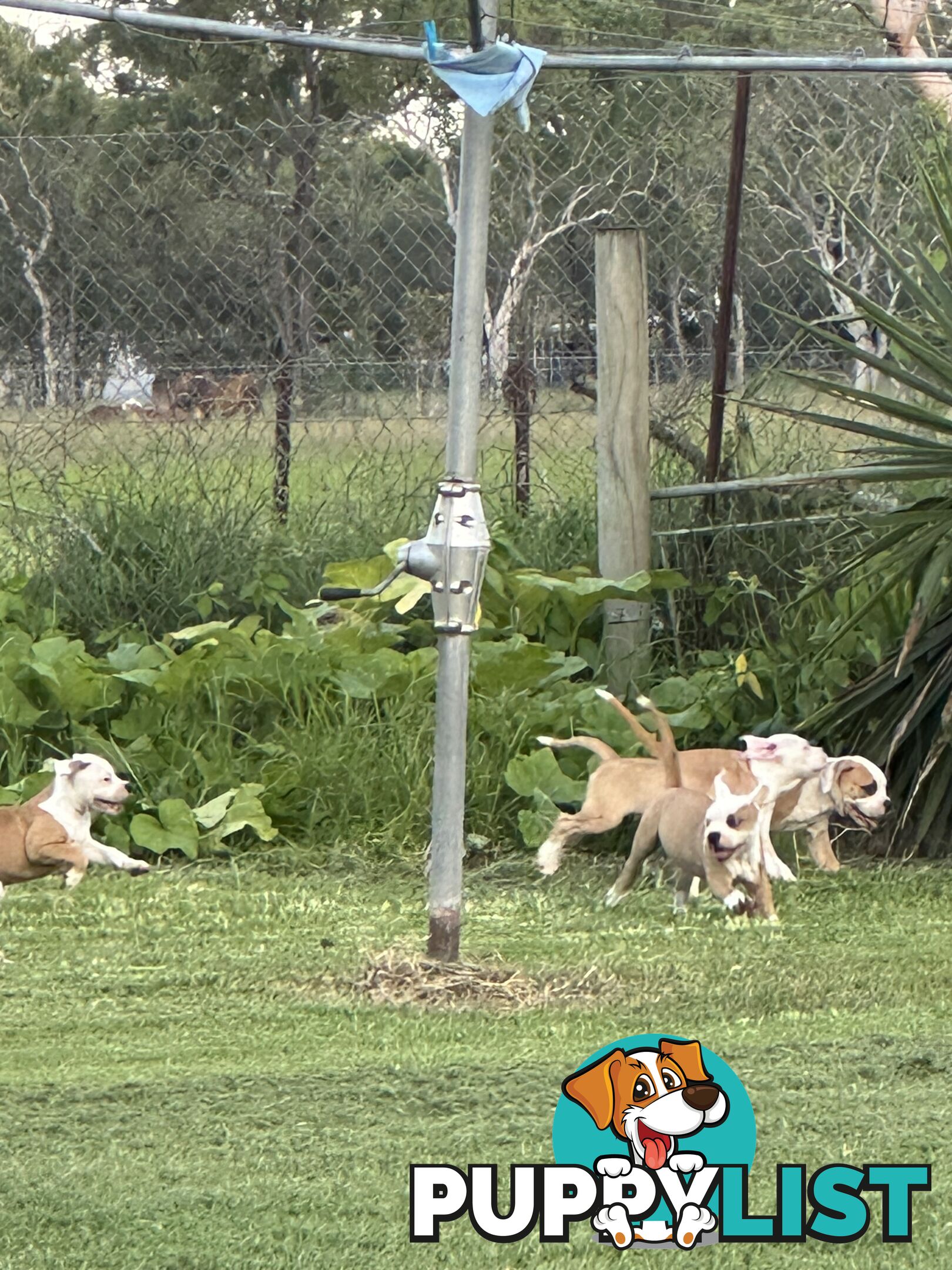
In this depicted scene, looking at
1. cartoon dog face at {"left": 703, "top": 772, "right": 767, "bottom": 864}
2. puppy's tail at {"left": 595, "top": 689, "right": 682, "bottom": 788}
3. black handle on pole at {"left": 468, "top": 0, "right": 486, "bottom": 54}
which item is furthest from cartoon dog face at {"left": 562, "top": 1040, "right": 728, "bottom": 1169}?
black handle on pole at {"left": 468, "top": 0, "right": 486, "bottom": 54}

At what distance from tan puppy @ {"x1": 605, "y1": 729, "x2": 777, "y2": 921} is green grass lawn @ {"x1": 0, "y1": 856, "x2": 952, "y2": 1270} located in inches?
3.3

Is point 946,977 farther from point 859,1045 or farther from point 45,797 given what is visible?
point 45,797

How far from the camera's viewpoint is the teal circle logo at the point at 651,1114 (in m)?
2.55

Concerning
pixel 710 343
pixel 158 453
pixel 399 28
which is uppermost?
pixel 399 28

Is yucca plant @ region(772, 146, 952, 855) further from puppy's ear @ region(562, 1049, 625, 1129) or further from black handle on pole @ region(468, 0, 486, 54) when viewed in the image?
puppy's ear @ region(562, 1049, 625, 1129)

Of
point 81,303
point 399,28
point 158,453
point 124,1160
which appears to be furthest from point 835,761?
point 399,28

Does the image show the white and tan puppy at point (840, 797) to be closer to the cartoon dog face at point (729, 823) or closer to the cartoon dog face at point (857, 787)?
the cartoon dog face at point (857, 787)

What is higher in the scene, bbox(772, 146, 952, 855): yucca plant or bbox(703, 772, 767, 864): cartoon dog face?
bbox(772, 146, 952, 855): yucca plant

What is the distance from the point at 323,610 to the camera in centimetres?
589

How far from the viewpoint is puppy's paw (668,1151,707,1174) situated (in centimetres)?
253

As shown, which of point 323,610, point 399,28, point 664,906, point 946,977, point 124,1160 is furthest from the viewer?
point 399,28

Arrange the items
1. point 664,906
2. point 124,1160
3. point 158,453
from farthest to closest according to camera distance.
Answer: point 158,453
point 664,906
point 124,1160

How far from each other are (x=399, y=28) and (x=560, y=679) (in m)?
7.04

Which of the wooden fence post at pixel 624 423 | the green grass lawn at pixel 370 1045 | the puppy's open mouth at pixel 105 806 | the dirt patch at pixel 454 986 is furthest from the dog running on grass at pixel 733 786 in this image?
the puppy's open mouth at pixel 105 806
